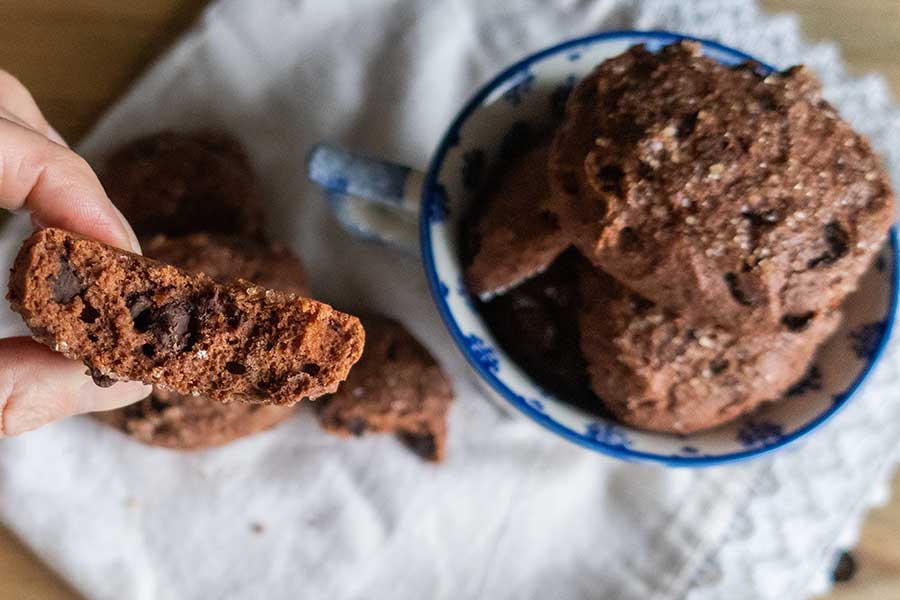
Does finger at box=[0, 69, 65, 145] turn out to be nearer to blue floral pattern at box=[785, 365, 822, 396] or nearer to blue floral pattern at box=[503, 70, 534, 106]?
blue floral pattern at box=[503, 70, 534, 106]

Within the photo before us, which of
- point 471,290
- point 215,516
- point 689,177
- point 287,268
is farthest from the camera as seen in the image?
point 215,516

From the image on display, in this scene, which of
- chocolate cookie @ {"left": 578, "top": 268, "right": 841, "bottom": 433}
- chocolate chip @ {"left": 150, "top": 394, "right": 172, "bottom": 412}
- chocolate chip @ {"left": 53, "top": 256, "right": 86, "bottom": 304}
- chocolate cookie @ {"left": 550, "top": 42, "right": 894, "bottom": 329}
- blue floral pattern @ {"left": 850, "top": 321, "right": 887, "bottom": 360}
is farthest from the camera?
chocolate chip @ {"left": 150, "top": 394, "right": 172, "bottom": 412}

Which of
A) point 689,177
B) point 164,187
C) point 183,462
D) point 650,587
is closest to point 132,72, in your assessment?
point 164,187

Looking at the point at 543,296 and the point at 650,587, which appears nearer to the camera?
the point at 543,296

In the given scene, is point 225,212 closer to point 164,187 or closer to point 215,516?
point 164,187

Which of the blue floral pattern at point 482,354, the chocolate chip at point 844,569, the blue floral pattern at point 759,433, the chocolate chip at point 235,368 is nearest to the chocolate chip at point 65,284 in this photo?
the chocolate chip at point 235,368

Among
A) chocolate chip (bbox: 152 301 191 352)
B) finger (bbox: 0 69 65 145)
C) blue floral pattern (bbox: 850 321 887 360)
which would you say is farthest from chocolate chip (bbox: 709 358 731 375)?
finger (bbox: 0 69 65 145)

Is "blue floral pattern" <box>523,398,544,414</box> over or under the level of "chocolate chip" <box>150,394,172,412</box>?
over
